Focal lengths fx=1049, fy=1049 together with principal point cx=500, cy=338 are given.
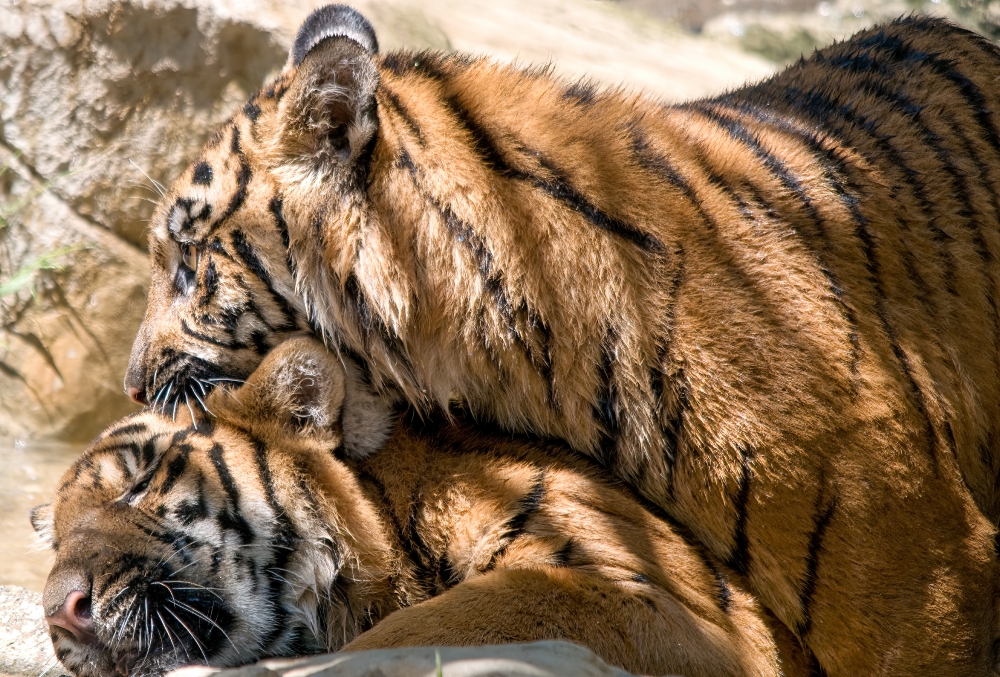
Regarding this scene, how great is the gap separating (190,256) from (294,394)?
549mm

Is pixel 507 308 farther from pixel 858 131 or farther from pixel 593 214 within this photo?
pixel 858 131

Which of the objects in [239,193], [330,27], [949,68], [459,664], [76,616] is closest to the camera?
[459,664]

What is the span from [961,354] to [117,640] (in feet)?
7.08

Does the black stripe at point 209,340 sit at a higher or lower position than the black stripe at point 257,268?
lower

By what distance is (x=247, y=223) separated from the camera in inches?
108

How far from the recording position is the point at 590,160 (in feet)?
8.59

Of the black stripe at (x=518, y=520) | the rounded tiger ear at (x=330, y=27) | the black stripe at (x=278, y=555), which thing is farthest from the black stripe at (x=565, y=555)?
the rounded tiger ear at (x=330, y=27)

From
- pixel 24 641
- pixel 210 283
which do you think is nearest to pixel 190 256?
pixel 210 283

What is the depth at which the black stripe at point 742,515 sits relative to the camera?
244 centimetres

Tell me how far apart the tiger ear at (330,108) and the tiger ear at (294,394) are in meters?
0.46

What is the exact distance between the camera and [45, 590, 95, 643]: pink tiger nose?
2350 mm

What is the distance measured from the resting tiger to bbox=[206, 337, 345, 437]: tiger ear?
0.12 meters

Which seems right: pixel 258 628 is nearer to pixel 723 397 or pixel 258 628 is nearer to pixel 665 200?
pixel 723 397

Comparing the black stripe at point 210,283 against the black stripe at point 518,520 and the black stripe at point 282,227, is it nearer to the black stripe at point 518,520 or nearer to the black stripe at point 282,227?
the black stripe at point 282,227
